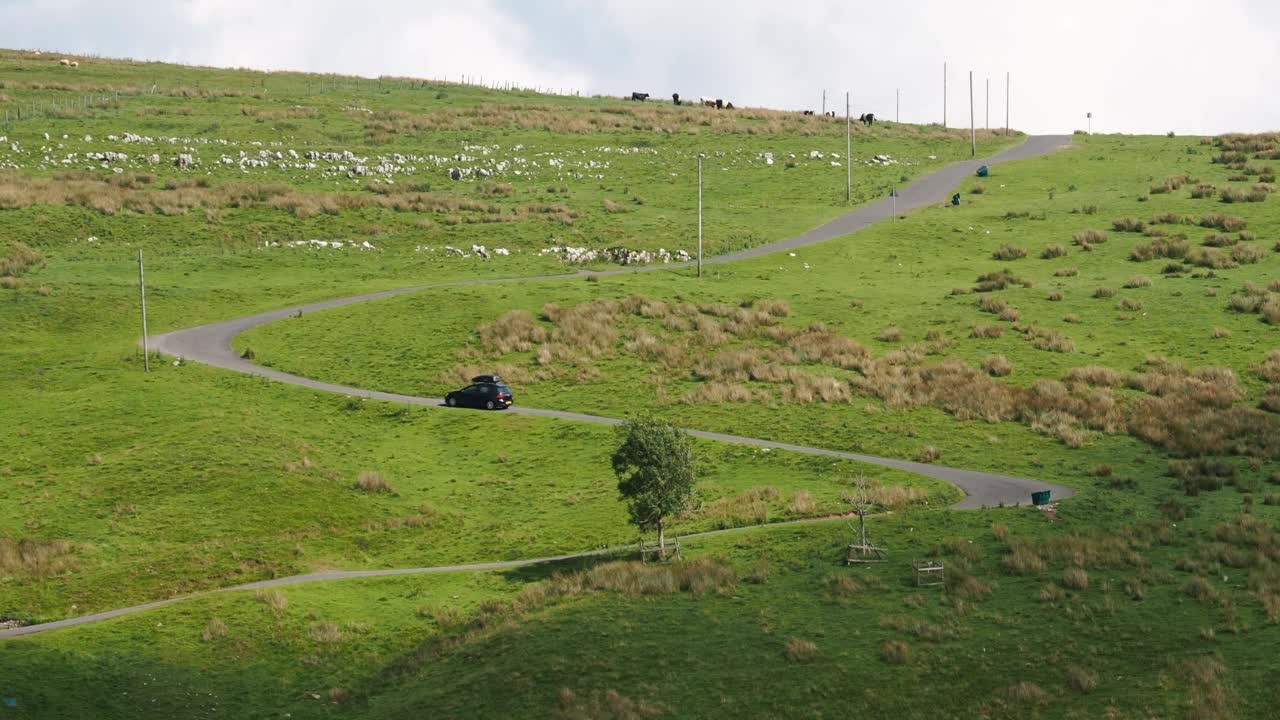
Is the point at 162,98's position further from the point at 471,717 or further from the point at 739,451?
the point at 471,717

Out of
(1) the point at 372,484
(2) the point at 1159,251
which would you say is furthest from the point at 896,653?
(2) the point at 1159,251

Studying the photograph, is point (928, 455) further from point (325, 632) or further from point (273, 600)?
point (273, 600)

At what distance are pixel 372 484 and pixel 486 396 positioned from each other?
41.6 ft

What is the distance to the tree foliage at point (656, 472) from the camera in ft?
166

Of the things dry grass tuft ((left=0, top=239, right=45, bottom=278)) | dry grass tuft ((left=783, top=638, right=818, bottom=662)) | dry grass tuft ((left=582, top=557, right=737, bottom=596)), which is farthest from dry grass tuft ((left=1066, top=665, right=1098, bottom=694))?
dry grass tuft ((left=0, top=239, right=45, bottom=278))

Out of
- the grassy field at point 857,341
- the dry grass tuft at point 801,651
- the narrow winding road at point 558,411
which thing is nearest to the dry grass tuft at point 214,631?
the narrow winding road at point 558,411

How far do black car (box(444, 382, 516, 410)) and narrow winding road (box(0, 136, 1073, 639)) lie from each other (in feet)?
3.67

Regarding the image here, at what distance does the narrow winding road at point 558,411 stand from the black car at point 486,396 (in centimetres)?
112

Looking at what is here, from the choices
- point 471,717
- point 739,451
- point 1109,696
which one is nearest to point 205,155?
point 739,451

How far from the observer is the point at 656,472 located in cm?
5066

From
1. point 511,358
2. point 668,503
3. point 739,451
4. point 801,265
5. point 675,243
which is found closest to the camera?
point 668,503

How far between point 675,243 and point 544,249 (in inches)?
459

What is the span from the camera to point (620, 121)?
593ft

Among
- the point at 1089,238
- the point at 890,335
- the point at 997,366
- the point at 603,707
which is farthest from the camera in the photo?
the point at 1089,238
